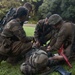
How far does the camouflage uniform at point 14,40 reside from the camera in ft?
19.9

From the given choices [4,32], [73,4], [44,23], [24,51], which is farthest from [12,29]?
[73,4]

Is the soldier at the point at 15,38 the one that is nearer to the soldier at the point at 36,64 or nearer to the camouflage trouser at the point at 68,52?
the soldier at the point at 36,64

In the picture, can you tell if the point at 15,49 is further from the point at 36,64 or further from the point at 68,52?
the point at 68,52

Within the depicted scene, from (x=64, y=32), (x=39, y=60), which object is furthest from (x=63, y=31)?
(x=39, y=60)

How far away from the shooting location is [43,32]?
784 centimetres

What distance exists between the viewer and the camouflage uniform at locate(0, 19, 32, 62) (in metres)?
6.07

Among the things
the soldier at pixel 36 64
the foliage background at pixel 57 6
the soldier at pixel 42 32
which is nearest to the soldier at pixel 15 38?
the soldier at pixel 36 64

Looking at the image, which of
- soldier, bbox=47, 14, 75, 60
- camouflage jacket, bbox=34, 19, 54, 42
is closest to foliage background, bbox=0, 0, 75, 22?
camouflage jacket, bbox=34, 19, 54, 42

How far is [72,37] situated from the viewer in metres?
5.95

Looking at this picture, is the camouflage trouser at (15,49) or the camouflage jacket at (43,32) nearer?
the camouflage trouser at (15,49)

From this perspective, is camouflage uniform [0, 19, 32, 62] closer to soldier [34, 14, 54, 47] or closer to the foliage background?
soldier [34, 14, 54, 47]

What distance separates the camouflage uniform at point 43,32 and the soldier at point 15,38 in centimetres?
150

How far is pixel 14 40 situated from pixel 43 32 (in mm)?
1719

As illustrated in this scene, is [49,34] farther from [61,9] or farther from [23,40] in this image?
[61,9]
